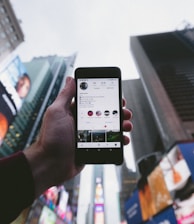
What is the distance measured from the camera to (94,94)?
2.01 meters

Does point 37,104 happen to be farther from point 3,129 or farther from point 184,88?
point 184,88

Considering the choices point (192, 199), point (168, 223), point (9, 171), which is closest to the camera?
point (9, 171)

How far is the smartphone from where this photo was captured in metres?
1.82

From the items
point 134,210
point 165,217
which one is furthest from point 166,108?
point 134,210

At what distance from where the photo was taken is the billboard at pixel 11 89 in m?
20.4

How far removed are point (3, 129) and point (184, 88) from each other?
2207 centimetres

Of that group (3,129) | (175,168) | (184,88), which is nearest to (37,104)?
(3,129)

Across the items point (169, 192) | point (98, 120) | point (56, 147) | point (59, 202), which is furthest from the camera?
point (59, 202)

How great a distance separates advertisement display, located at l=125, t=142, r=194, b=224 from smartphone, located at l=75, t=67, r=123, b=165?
5501 mm

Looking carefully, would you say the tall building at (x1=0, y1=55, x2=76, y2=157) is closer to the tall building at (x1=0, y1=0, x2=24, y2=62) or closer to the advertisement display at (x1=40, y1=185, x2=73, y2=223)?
the tall building at (x1=0, y1=0, x2=24, y2=62)

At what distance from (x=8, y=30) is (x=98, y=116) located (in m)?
74.2

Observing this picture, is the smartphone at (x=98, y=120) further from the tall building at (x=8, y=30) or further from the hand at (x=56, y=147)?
the tall building at (x=8, y=30)

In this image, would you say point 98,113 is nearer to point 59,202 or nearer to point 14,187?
point 14,187

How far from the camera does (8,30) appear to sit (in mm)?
66438
